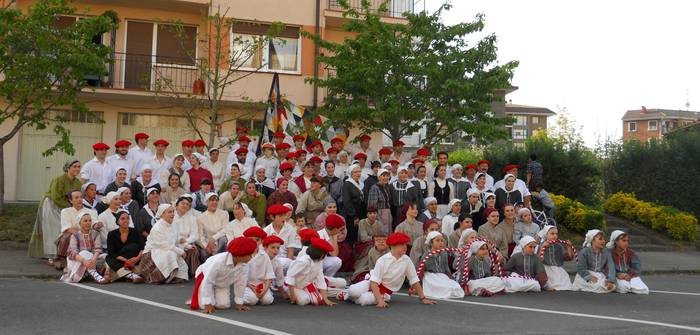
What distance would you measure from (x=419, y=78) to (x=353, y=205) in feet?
Result: 18.9

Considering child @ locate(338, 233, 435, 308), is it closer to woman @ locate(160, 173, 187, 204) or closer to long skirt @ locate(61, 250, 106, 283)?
long skirt @ locate(61, 250, 106, 283)

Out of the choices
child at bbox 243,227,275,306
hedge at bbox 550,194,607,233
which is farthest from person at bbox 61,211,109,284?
hedge at bbox 550,194,607,233

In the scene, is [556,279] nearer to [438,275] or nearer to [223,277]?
[438,275]

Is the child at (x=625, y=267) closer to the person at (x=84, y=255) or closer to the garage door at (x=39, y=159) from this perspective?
the person at (x=84, y=255)

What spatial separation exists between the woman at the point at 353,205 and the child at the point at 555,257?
3.49 meters

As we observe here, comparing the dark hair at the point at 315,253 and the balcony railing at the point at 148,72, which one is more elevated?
the balcony railing at the point at 148,72

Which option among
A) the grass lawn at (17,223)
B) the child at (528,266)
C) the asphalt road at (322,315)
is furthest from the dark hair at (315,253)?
the grass lawn at (17,223)

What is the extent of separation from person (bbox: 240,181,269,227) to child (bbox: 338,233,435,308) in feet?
12.7

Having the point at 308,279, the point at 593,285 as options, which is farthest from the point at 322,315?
the point at 593,285

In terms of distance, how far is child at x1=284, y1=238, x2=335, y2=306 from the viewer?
9.86m

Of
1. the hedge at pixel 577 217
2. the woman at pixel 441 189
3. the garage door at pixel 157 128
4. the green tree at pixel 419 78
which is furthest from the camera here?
the garage door at pixel 157 128

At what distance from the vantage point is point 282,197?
13.7 metres

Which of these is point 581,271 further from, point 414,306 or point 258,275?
point 258,275

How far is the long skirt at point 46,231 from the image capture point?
13391 mm
